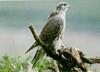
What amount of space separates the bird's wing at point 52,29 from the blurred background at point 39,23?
45.1 inches

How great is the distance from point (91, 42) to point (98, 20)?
1.22 metres

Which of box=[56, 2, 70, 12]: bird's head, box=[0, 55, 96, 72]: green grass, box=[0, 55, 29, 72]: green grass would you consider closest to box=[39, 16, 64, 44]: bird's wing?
box=[56, 2, 70, 12]: bird's head

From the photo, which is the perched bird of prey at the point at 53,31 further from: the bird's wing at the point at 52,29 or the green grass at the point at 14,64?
the green grass at the point at 14,64

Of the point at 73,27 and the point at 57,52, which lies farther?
the point at 73,27

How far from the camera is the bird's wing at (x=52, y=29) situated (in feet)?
8.30

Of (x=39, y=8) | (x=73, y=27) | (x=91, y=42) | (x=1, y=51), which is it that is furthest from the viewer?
(x=39, y=8)

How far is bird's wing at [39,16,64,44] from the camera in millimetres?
2531

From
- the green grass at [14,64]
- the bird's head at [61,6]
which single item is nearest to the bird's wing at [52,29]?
the bird's head at [61,6]

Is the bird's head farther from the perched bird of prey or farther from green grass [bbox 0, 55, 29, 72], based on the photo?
green grass [bbox 0, 55, 29, 72]

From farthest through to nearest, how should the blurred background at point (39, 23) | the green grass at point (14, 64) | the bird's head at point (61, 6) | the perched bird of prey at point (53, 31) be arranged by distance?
1. the blurred background at point (39, 23)
2. the green grass at point (14, 64)
3. the bird's head at point (61, 6)
4. the perched bird of prey at point (53, 31)

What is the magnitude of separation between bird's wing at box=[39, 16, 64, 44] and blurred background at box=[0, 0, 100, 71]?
1.14 metres

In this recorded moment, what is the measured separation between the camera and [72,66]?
88.9 inches

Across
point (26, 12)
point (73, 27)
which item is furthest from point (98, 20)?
point (26, 12)

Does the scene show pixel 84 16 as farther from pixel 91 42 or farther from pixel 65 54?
pixel 65 54
